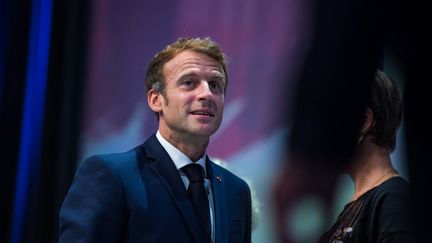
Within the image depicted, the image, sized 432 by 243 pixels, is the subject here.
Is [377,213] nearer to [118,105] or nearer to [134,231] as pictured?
[134,231]

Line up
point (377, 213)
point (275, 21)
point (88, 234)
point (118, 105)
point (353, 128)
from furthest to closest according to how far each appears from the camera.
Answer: point (118, 105), point (275, 21), point (353, 128), point (377, 213), point (88, 234)

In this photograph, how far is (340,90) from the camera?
7.50 ft

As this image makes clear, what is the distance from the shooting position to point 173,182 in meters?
1.60

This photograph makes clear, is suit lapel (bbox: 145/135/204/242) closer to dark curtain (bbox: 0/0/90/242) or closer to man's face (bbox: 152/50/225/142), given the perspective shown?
man's face (bbox: 152/50/225/142)

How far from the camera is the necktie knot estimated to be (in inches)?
65.3

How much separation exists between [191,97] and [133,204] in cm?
38

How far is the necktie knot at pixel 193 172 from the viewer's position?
166cm

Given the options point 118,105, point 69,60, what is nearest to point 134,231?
point 118,105

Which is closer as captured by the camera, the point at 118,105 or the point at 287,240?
the point at 287,240

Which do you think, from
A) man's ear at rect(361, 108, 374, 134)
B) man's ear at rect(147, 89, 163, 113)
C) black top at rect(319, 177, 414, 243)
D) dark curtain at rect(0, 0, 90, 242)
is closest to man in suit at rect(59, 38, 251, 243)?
man's ear at rect(147, 89, 163, 113)

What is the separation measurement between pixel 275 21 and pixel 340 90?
45 centimetres

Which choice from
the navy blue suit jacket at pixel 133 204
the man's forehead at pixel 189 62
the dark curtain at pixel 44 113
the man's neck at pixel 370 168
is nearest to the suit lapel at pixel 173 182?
the navy blue suit jacket at pixel 133 204

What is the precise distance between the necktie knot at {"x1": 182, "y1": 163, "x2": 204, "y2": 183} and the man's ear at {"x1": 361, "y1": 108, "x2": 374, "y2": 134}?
77cm

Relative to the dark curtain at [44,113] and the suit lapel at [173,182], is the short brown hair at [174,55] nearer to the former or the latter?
the suit lapel at [173,182]
